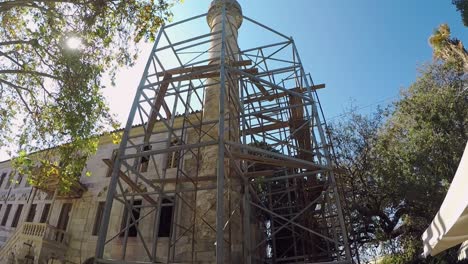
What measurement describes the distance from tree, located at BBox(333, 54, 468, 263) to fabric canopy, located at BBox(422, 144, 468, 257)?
8.56 m

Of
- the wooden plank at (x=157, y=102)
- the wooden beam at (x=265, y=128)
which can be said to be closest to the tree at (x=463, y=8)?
the wooden beam at (x=265, y=128)

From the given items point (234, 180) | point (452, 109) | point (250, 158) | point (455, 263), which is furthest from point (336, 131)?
point (250, 158)

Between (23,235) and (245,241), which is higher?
(23,235)

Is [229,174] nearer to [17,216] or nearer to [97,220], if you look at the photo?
[97,220]

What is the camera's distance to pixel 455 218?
10.3ft

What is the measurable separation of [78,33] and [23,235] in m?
10.5

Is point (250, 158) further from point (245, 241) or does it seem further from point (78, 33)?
point (78, 33)

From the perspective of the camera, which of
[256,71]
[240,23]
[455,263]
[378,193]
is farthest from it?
[240,23]

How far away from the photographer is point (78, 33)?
970cm

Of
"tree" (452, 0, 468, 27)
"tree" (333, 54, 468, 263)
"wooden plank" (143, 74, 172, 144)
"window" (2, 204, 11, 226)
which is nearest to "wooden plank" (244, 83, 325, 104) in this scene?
"wooden plank" (143, 74, 172, 144)

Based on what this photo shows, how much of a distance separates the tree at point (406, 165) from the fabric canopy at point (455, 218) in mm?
8557

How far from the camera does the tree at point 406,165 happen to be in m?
11.7

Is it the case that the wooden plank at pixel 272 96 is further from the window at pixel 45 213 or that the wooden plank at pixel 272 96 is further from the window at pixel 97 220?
the window at pixel 45 213

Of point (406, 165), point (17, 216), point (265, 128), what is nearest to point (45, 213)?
point (17, 216)
